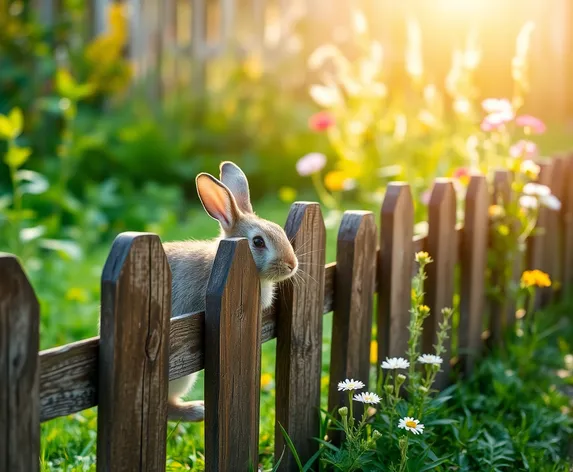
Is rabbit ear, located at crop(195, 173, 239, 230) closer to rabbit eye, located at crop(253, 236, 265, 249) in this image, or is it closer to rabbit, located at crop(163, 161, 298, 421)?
rabbit, located at crop(163, 161, 298, 421)

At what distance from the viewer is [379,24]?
9.75 metres

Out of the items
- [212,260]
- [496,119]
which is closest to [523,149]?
[496,119]

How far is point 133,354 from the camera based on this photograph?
5.49ft

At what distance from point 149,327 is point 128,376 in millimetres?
112

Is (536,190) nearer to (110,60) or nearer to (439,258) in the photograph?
(439,258)

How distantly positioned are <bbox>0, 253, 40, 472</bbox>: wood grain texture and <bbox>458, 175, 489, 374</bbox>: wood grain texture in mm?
2326

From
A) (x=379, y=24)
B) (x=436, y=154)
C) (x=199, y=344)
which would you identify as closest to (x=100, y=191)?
(x=436, y=154)

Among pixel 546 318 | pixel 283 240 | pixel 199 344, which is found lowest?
pixel 546 318

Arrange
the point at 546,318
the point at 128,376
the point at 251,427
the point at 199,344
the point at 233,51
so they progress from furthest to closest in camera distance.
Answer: the point at 233,51 < the point at 546,318 < the point at 251,427 < the point at 199,344 < the point at 128,376

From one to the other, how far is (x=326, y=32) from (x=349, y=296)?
722 centimetres

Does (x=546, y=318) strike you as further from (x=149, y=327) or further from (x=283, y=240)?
(x=149, y=327)

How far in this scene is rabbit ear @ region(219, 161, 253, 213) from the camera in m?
2.63

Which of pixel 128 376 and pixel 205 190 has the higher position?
pixel 205 190

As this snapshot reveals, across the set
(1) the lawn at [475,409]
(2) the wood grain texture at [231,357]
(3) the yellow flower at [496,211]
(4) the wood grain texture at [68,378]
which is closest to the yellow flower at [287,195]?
(1) the lawn at [475,409]
